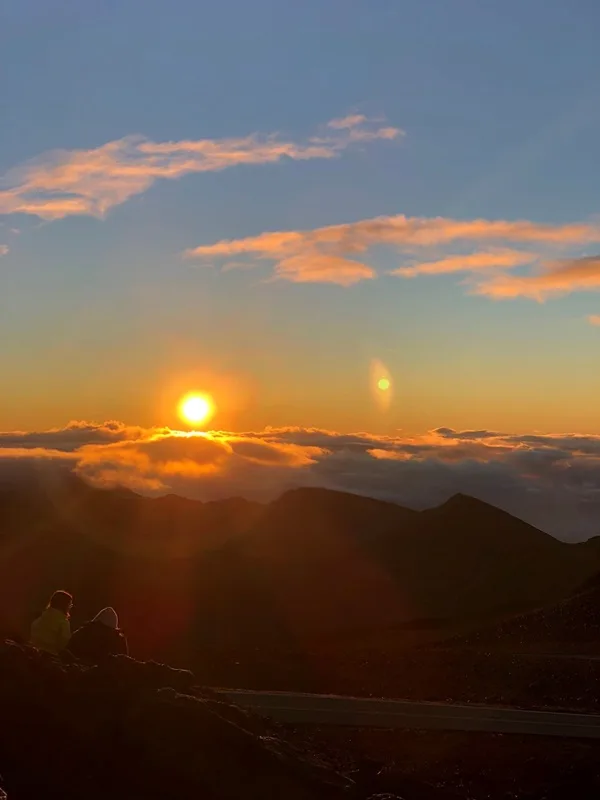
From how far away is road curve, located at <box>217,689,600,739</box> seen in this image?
13.5 metres

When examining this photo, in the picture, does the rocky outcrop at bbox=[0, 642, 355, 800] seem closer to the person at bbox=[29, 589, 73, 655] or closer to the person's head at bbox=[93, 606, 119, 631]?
the person at bbox=[29, 589, 73, 655]

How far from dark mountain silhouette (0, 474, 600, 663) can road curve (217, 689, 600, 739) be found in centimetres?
1226

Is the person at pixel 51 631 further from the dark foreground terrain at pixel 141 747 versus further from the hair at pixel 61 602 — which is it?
the dark foreground terrain at pixel 141 747

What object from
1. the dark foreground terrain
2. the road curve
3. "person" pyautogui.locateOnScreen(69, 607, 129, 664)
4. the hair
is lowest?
the road curve

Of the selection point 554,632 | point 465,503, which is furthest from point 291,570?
point 554,632

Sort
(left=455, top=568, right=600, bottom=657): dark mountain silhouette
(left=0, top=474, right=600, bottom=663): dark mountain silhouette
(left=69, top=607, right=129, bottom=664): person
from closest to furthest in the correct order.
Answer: (left=69, top=607, right=129, bottom=664): person
(left=455, top=568, right=600, bottom=657): dark mountain silhouette
(left=0, top=474, right=600, bottom=663): dark mountain silhouette

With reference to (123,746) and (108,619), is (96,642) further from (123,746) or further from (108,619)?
(123,746)

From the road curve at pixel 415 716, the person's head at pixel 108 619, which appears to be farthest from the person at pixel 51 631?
the road curve at pixel 415 716

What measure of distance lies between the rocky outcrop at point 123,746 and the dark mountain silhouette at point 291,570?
17.7 meters

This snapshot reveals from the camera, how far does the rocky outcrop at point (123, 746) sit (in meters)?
7.90

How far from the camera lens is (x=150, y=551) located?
78500 mm

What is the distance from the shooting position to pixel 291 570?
70.2m

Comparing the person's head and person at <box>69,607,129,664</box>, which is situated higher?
the person's head

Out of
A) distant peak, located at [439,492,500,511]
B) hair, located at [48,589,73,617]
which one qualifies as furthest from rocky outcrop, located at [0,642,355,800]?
distant peak, located at [439,492,500,511]
